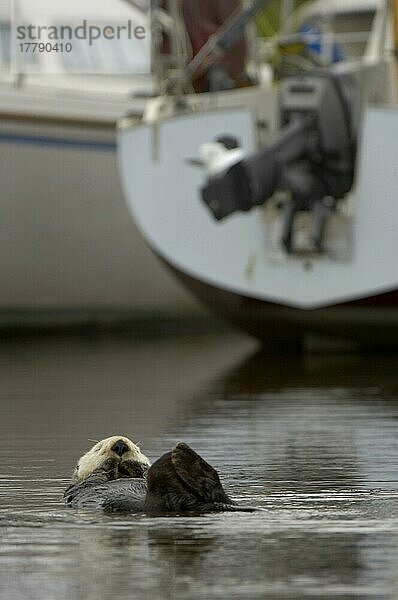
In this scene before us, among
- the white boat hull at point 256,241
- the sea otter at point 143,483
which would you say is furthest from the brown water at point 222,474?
the white boat hull at point 256,241

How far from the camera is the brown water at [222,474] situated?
4.32m

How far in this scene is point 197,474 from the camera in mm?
5359

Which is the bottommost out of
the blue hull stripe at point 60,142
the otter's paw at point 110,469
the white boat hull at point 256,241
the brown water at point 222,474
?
the brown water at point 222,474

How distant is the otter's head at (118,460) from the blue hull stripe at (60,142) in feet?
37.5

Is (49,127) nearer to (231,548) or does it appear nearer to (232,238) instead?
(232,238)

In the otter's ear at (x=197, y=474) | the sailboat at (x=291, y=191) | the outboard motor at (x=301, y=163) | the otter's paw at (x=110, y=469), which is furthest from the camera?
the sailboat at (x=291, y=191)

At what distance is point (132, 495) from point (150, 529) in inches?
18.1

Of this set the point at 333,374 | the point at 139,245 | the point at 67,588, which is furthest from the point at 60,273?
the point at 67,588

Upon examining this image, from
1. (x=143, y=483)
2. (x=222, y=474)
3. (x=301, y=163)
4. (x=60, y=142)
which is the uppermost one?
(x=60, y=142)

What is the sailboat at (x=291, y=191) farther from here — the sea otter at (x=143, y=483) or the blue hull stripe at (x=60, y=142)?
the sea otter at (x=143, y=483)

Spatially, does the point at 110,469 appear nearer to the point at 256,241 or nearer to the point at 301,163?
the point at 301,163

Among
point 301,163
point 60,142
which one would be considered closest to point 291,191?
point 301,163

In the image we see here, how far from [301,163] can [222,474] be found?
686 centimetres

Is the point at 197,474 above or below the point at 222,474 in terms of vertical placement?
above
